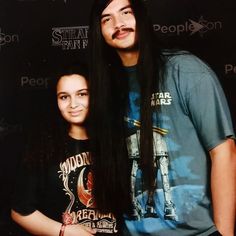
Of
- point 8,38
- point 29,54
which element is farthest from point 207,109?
point 8,38

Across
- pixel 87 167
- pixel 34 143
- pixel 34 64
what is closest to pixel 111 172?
pixel 87 167

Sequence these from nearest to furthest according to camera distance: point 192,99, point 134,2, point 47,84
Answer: point 192,99, point 134,2, point 47,84

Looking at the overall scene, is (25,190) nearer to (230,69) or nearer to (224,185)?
(224,185)

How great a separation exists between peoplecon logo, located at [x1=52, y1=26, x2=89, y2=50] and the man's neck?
0.18 metres

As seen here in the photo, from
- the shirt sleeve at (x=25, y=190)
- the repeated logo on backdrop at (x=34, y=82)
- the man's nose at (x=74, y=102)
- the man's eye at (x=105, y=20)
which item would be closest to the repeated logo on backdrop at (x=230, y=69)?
the man's eye at (x=105, y=20)

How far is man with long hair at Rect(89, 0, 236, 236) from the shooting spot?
1464 mm

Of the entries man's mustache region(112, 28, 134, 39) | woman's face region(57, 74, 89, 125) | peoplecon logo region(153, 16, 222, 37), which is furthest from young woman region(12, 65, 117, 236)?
peoplecon logo region(153, 16, 222, 37)

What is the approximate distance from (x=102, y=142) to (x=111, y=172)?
0.13 metres

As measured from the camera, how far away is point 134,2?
→ 161cm

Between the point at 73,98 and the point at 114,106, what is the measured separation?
0.18 m

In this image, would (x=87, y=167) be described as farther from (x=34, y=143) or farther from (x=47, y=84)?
(x=47, y=84)

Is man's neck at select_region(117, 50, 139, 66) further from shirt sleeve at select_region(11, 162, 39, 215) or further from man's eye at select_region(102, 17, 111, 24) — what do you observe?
shirt sleeve at select_region(11, 162, 39, 215)

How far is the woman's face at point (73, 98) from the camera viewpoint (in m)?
1.68

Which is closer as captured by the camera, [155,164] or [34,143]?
[155,164]
